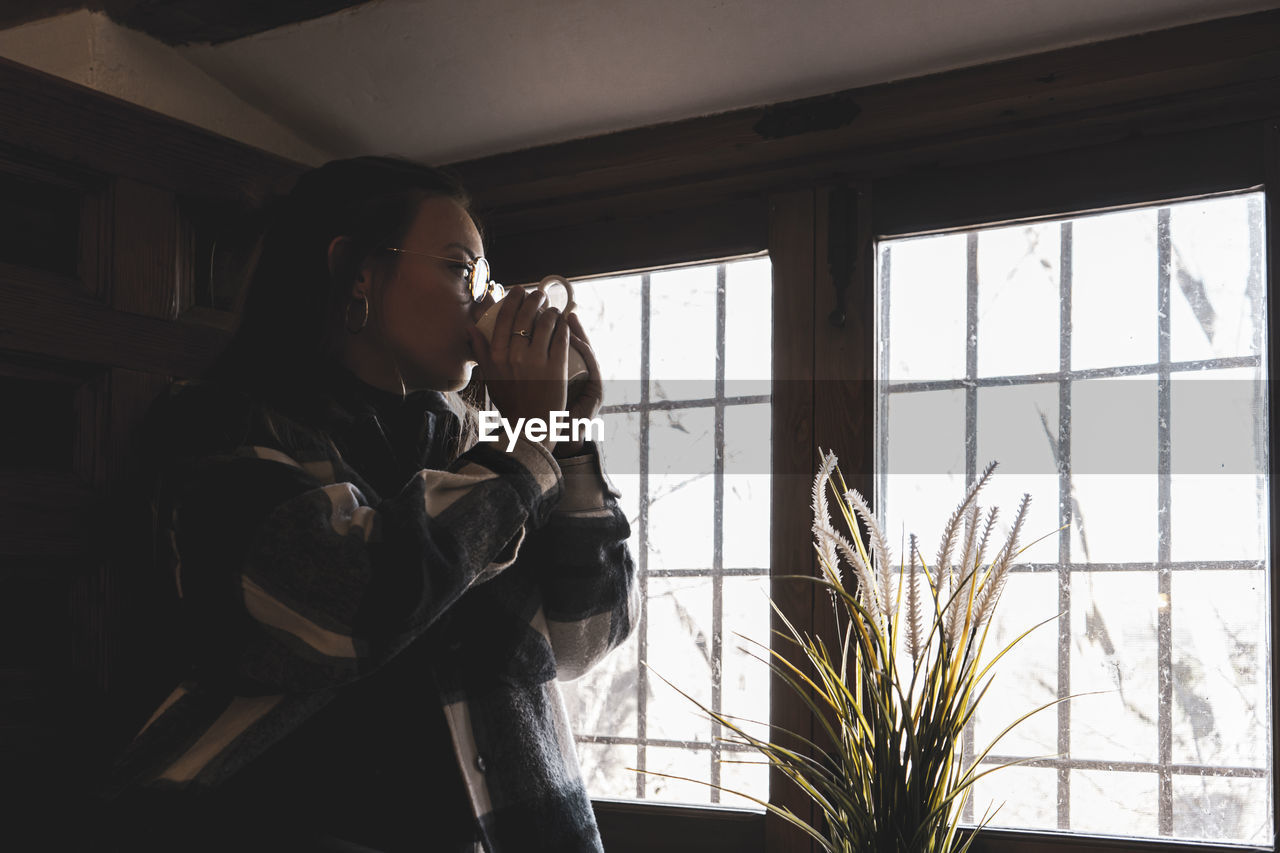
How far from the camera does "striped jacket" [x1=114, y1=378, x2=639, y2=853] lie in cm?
87

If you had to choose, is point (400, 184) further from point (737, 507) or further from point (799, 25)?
point (737, 507)

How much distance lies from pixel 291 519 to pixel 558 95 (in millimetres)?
1252

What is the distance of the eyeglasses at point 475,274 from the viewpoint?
1131mm

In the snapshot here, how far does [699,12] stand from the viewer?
5.66 ft

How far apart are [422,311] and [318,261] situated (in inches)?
5.4

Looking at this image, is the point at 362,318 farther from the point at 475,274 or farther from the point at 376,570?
the point at 376,570

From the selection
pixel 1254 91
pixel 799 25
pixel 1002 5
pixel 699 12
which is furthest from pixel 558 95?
pixel 1254 91

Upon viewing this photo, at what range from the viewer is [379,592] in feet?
2.84

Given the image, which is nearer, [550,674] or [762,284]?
[550,674]

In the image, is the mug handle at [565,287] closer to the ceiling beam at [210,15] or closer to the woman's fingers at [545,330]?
the woman's fingers at [545,330]

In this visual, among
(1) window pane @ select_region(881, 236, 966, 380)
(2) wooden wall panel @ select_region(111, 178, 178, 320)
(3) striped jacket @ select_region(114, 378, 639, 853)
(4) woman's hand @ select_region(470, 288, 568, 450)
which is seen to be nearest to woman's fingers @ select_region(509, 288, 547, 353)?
(4) woman's hand @ select_region(470, 288, 568, 450)

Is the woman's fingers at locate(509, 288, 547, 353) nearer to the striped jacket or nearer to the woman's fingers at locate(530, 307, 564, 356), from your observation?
the woman's fingers at locate(530, 307, 564, 356)

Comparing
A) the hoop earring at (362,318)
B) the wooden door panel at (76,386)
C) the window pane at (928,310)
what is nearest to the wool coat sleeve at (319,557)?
the hoop earring at (362,318)

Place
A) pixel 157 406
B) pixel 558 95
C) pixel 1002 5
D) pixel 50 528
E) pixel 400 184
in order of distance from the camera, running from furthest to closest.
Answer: pixel 558 95 < pixel 1002 5 < pixel 50 528 < pixel 400 184 < pixel 157 406
